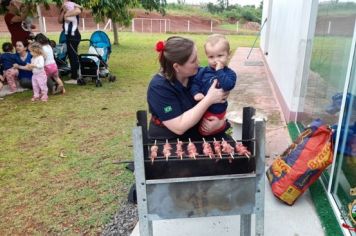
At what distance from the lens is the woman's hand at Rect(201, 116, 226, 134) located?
2340 millimetres

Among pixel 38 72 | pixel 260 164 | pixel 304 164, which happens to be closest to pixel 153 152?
pixel 260 164

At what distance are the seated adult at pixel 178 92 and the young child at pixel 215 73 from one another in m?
0.05

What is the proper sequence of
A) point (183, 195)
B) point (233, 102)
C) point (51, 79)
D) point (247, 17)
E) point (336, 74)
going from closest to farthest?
point (183, 195), point (336, 74), point (233, 102), point (51, 79), point (247, 17)

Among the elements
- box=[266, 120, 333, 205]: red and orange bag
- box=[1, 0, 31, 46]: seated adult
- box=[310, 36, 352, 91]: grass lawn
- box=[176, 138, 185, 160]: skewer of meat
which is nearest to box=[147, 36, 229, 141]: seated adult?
box=[176, 138, 185, 160]: skewer of meat

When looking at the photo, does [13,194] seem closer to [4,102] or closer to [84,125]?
[84,125]

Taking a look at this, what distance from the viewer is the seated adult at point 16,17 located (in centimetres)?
765

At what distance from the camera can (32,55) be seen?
6730mm

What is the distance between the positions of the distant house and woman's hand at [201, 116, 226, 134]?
111 centimetres

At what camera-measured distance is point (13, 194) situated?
340cm

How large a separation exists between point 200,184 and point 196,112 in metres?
0.48

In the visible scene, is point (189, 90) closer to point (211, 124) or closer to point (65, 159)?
point (211, 124)

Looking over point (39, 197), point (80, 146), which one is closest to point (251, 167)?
point (39, 197)

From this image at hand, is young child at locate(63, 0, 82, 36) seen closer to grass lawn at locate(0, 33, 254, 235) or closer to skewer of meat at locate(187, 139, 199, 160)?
grass lawn at locate(0, 33, 254, 235)

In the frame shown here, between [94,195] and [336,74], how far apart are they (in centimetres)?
250
